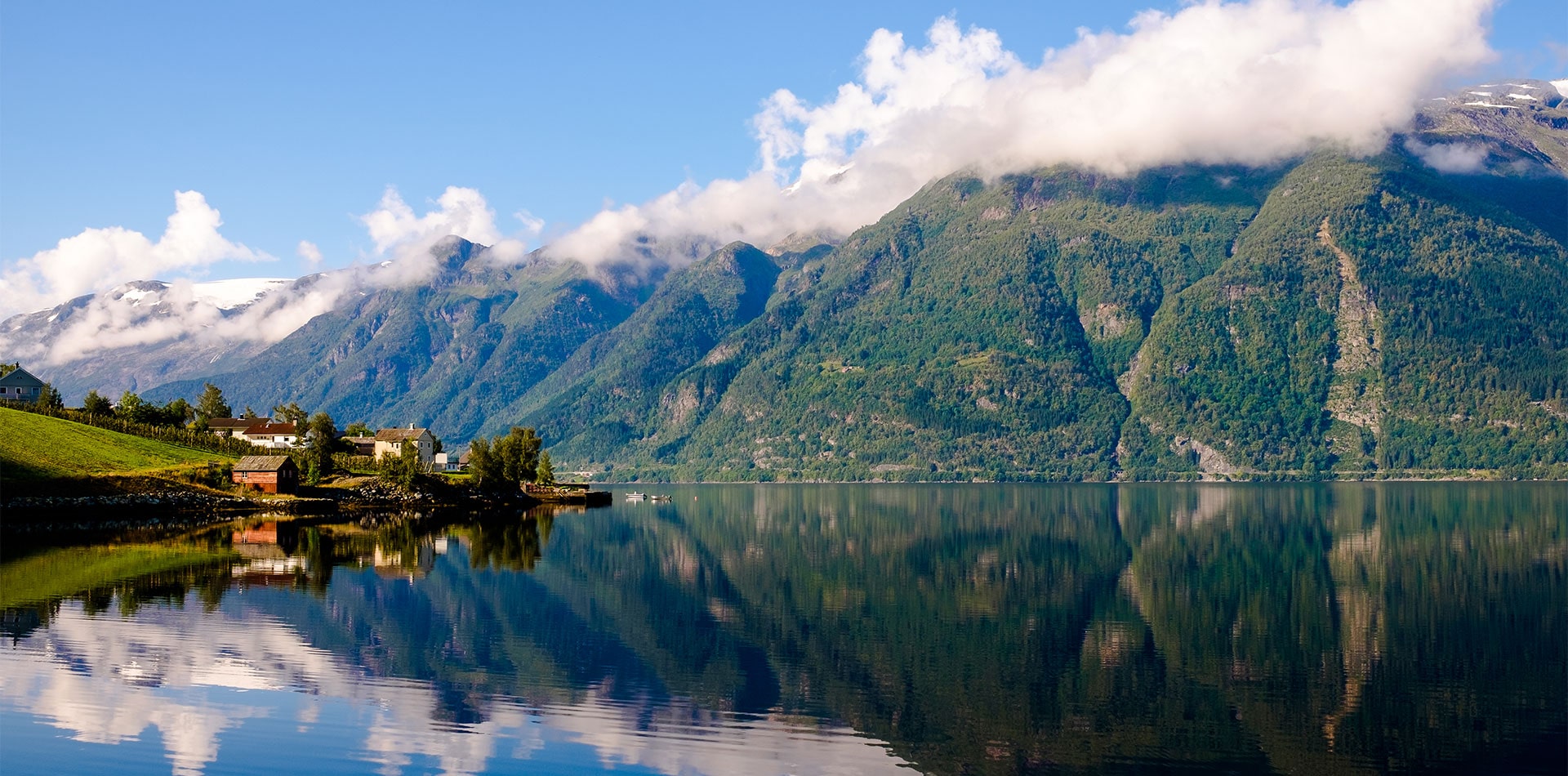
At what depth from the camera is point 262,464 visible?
454 ft

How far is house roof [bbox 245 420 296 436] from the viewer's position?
623 feet

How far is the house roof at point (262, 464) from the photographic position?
137 metres

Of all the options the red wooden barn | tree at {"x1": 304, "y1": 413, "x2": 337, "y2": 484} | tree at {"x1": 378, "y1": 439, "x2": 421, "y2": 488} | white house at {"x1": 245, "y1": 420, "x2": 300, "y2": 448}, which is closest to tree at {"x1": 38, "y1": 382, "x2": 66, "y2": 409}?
white house at {"x1": 245, "y1": 420, "x2": 300, "y2": 448}

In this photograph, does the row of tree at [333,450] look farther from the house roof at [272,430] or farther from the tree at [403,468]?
the house roof at [272,430]

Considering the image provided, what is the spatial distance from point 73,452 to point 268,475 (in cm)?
1792

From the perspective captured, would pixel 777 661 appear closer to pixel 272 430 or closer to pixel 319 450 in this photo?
pixel 319 450

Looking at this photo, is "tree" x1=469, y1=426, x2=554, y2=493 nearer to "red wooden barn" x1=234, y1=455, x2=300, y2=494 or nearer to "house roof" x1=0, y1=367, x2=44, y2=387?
"red wooden barn" x1=234, y1=455, x2=300, y2=494

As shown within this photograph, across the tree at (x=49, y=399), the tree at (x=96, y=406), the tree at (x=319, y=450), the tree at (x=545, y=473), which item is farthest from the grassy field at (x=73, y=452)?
the tree at (x=545, y=473)

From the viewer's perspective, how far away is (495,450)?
16562 centimetres

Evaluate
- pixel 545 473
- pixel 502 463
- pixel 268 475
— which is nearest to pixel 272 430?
pixel 545 473

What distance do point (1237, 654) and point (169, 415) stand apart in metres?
160

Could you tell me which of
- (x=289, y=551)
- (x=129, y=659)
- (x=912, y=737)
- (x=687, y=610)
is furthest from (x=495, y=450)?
(x=912, y=737)

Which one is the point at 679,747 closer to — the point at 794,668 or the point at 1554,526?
the point at 794,668

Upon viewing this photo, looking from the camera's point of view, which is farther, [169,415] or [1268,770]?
[169,415]
